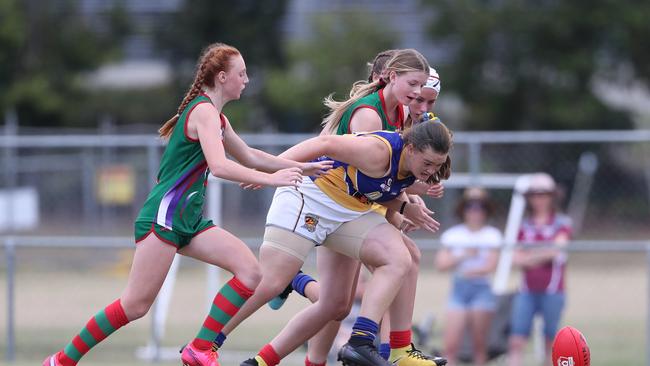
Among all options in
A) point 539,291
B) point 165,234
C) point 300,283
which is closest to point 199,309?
point 539,291

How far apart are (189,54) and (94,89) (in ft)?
8.84

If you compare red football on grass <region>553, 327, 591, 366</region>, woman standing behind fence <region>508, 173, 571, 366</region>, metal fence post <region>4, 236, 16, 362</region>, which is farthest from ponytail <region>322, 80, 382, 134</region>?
metal fence post <region>4, 236, 16, 362</region>

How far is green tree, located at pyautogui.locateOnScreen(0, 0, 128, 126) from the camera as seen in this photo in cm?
2412

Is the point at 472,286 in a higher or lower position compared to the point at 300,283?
lower

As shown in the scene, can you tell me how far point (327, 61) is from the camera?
22969 mm

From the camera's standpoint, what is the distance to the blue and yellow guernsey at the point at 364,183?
5909 millimetres

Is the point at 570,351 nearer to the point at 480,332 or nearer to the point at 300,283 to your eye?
the point at 300,283

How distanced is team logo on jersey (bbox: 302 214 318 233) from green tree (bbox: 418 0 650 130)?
15.9 meters

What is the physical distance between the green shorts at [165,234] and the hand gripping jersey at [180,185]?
20mm

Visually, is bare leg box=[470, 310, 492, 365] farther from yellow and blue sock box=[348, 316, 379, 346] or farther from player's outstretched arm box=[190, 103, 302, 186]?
player's outstretched arm box=[190, 103, 302, 186]

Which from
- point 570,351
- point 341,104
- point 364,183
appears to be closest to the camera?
point 570,351

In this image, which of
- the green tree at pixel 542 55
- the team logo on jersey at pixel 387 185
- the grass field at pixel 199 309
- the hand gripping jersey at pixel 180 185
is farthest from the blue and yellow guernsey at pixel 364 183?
the green tree at pixel 542 55

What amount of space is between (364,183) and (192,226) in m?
0.95

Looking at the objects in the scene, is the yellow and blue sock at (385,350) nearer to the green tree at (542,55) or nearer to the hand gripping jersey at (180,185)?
the hand gripping jersey at (180,185)
